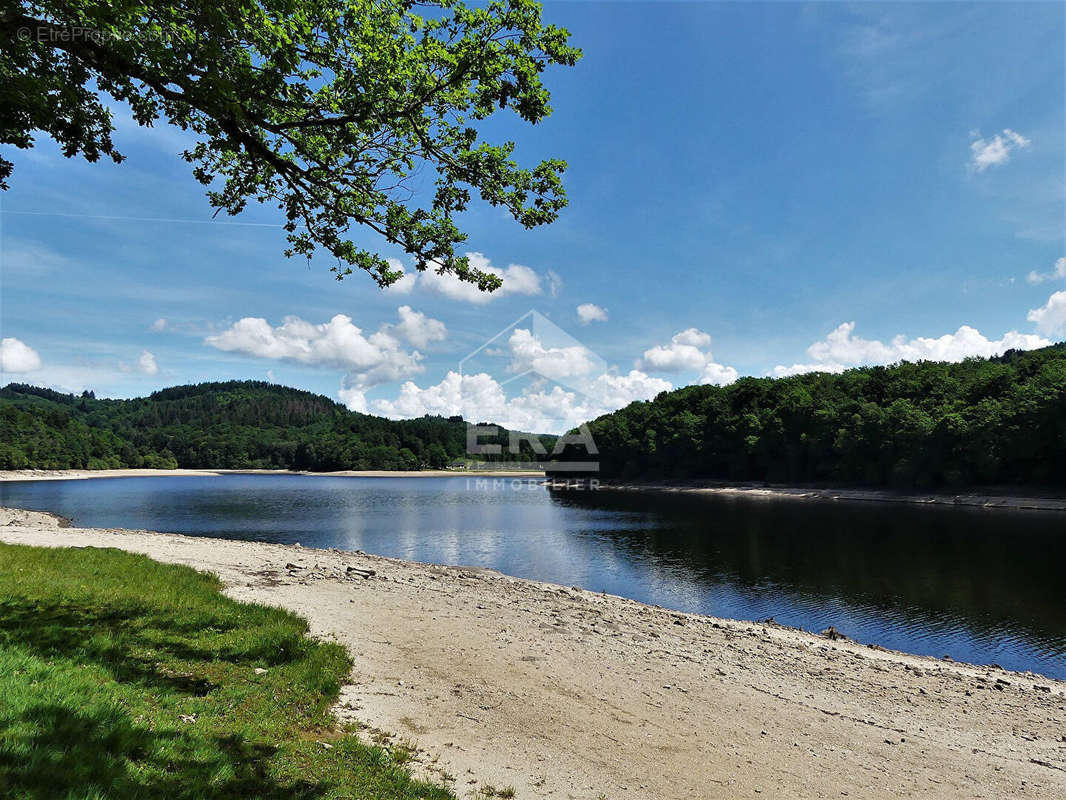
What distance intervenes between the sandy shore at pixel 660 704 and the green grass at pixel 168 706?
3.32ft

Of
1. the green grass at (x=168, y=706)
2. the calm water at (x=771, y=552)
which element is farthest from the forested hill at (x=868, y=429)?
the green grass at (x=168, y=706)

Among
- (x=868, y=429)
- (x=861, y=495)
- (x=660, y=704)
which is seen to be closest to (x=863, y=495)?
(x=861, y=495)

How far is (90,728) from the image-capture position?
572cm

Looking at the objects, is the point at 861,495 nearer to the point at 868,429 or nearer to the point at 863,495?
the point at 863,495

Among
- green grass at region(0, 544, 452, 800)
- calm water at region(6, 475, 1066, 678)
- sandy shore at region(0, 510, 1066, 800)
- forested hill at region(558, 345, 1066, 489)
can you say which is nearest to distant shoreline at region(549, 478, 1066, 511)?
forested hill at region(558, 345, 1066, 489)

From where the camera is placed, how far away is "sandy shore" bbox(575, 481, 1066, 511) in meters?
64.8

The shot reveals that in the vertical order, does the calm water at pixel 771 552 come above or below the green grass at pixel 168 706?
below

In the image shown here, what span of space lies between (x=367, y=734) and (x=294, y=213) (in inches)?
347

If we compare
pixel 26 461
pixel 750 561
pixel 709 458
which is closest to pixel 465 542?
pixel 750 561

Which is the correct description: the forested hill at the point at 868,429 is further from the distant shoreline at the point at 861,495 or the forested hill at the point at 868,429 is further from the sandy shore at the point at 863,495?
the sandy shore at the point at 863,495

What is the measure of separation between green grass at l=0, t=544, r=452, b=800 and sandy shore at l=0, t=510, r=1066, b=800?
101 cm

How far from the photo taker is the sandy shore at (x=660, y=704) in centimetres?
816

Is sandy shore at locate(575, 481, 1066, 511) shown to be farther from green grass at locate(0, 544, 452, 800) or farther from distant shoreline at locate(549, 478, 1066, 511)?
green grass at locate(0, 544, 452, 800)

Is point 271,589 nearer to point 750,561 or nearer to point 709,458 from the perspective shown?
point 750,561
